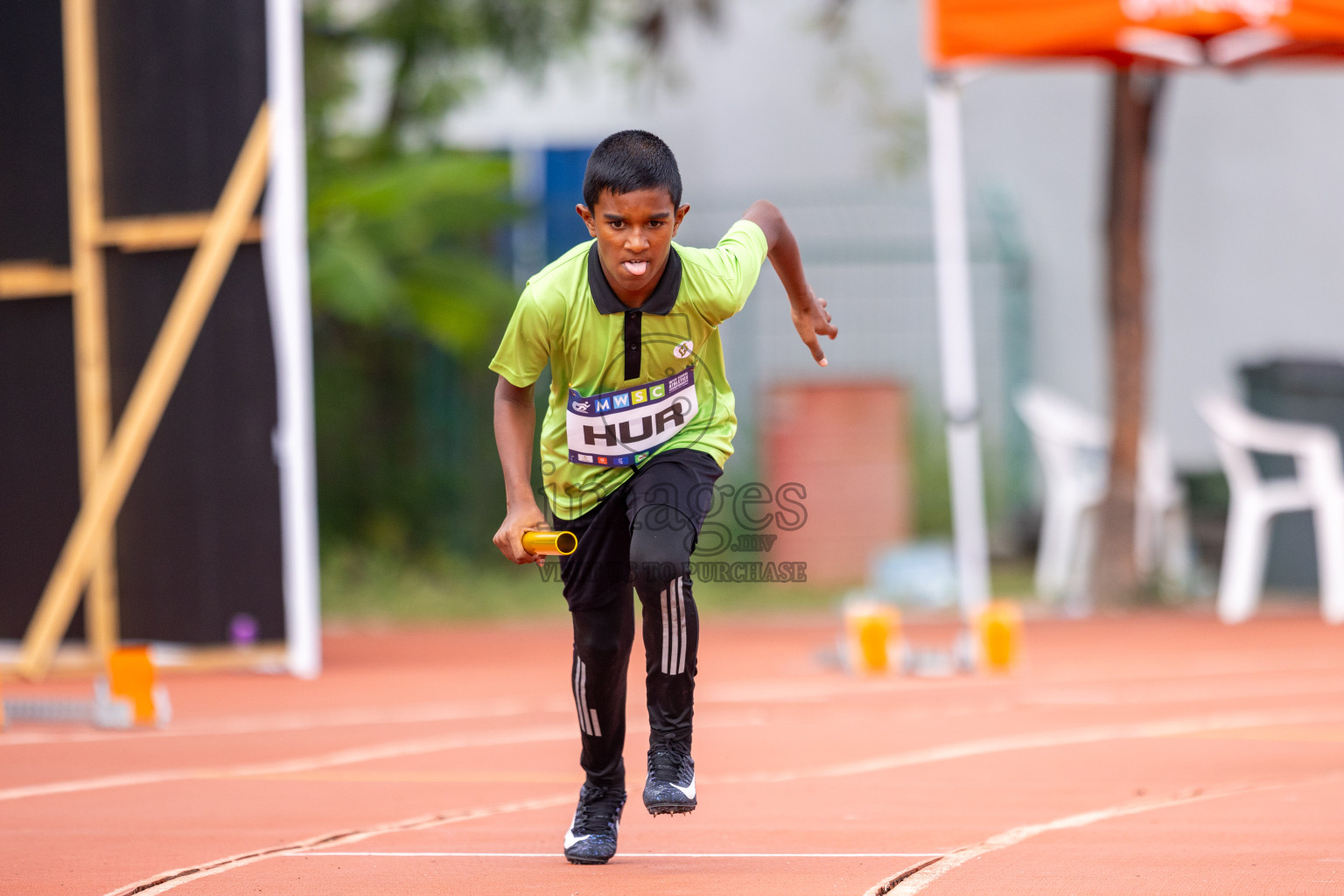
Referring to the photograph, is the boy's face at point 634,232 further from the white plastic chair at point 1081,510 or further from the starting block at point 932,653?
the white plastic chair at point 1081,510

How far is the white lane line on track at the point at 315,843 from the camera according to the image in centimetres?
409

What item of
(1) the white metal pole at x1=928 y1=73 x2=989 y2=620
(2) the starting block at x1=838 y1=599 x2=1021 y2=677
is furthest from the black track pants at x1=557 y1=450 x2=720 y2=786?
(1) the white metal pole at x1=928 y1=73 x2=989 y2=620

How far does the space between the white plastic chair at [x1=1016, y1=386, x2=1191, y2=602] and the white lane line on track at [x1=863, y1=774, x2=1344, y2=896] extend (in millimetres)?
9508

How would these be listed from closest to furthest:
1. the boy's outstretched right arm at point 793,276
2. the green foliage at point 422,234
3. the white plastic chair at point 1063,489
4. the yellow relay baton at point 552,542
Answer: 1. the yellow relay baton at point 552,542
2. the boy's outstretched right arm at point 793,276
3. the green foliage at point 422,234
4. the white plastic chair at point 1063,489

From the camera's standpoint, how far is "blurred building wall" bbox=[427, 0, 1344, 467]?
699 inches

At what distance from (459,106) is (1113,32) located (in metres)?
8.78

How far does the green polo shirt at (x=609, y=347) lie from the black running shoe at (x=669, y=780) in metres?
0.64

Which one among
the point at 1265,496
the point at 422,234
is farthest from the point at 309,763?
the point at 422,234

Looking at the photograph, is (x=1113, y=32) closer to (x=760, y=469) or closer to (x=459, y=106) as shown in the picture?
(x=760, y=469)

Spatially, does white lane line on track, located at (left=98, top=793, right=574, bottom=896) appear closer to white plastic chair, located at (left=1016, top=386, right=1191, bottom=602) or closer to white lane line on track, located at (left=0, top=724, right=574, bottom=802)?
white lane line on track, located at (left=0, top=724, right=574, bottom=802)

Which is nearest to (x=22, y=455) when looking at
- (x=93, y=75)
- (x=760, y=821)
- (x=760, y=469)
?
(x=93, y=75)

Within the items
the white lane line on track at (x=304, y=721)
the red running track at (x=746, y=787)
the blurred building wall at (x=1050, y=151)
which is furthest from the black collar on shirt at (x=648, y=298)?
the blurred building wall at (x=1050, y=151)

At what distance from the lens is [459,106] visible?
18.0 metres

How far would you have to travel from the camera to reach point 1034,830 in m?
4.94
